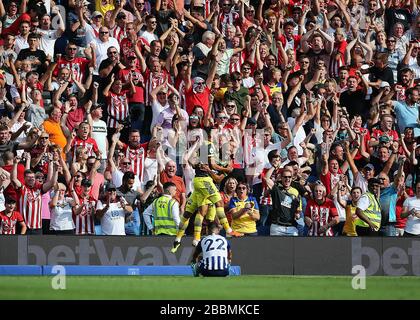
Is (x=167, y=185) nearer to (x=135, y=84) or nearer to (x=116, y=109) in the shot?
(x=116, y=109)

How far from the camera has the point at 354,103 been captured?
24.8 meters

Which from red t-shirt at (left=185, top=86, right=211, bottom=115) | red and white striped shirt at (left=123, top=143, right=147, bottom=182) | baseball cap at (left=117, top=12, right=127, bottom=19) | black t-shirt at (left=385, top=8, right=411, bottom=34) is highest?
black t-shirt at (left=385, top=8, right=411, bottom=34)

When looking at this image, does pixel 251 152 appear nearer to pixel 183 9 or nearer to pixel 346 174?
pixel 346 174

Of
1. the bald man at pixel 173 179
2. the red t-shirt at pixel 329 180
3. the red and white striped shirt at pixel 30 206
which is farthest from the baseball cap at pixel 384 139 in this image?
the red and white striped shirt at pixel 30 206

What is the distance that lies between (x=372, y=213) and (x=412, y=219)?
781 millimetres

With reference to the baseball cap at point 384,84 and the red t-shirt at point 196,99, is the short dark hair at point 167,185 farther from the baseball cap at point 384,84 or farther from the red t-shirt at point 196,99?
the baseball cap at point 384,84

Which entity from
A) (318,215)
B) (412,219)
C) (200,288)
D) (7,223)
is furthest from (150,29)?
(200,288)

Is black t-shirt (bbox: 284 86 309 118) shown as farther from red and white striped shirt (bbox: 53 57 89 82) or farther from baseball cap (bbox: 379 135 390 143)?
red and white striped shirt (bbox: 53 57 89 82)

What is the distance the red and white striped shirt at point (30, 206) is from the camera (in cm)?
2073

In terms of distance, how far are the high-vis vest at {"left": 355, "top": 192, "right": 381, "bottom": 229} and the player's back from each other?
461cm

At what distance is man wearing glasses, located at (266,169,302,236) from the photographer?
21875mm

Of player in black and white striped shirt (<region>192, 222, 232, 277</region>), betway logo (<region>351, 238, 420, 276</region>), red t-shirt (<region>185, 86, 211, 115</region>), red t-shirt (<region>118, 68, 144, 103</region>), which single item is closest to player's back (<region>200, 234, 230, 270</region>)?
player in black and white striped shirt (<region>192, 222, 232, 277</region>)

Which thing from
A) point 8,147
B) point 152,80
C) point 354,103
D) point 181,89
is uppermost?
point 152,80

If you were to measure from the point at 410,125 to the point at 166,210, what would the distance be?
6412 millimetres
